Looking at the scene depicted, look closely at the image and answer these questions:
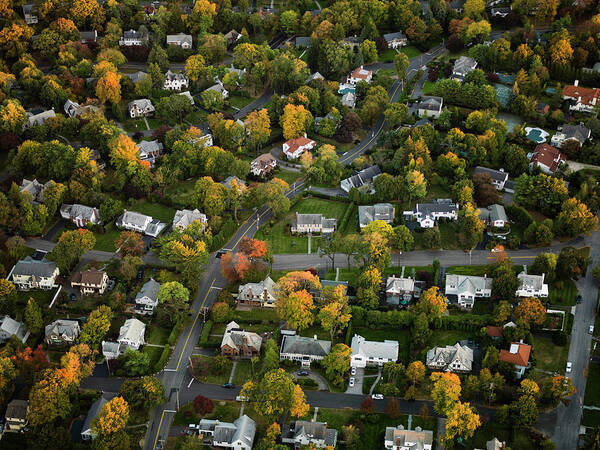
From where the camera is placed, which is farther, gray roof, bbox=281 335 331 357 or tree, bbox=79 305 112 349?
tree, bbox=79 305 112 349

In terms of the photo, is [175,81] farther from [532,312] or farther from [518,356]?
[518,356]

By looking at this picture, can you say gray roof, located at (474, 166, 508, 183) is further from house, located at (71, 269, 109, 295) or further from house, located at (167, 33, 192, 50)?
house, located at (167, 33, 192, 50)

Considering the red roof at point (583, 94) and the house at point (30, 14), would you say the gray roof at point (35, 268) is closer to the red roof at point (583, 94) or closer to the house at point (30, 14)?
the house at point (30, 14)

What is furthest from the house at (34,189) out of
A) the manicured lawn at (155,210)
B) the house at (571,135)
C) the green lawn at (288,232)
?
the house at (571,135)

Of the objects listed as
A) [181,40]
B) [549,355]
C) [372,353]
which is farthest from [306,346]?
[181,40]

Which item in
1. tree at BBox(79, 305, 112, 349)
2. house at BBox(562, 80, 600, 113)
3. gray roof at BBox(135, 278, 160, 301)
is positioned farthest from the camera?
house at BBox(562, 80, 600, 113)

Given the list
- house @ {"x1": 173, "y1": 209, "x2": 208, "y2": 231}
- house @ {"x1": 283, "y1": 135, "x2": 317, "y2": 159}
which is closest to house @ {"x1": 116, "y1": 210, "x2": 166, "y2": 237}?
house @ {"x1": 173, "y1": 209, "x2": 208, "y2": 231}

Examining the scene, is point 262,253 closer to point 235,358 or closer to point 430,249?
point 235,358

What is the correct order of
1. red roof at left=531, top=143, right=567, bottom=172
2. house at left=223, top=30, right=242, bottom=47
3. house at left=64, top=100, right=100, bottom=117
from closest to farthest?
1. red roof at left=531, top=143, right=567, bottom=172
2. house at left=64, top=100, right=100, bottom=117
3. house at left=223, top=30, right=242, bottom=47
